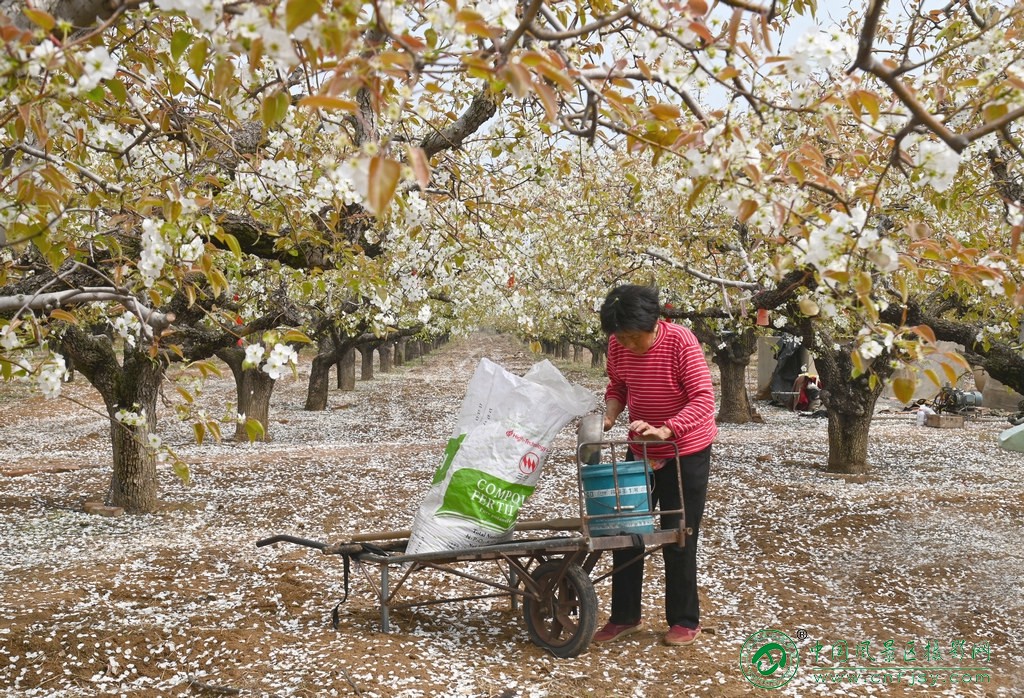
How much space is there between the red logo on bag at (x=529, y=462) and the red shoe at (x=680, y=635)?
111 centimetres

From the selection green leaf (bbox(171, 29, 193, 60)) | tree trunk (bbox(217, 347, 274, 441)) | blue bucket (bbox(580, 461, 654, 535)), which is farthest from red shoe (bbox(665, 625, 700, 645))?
tree trunk (bbox(217, 347, 274, 441))

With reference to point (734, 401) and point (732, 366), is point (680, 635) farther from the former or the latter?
point (734, 401)

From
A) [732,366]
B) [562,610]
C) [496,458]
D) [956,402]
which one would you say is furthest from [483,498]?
[956,402]

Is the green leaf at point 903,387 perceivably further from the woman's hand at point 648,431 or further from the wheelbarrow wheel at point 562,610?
the wheelbarrow wheel at point 562,610

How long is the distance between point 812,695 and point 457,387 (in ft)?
74.8

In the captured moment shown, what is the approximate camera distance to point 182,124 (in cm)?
358

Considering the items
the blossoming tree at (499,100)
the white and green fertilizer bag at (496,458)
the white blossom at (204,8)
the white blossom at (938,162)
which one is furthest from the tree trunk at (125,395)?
the white blossom at (938,162)

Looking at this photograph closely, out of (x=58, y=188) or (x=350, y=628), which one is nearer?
(x=58, y=188)

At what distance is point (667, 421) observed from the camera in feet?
13.4

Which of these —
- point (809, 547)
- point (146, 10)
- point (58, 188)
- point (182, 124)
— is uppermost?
point (146, 10)

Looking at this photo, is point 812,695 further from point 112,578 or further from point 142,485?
point 142,485

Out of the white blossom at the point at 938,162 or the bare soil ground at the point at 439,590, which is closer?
the white blossom at the point at 938,162

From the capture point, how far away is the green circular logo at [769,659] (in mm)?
4023

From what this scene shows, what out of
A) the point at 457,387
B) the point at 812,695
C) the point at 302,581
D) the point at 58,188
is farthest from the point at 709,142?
the point at 457,387
